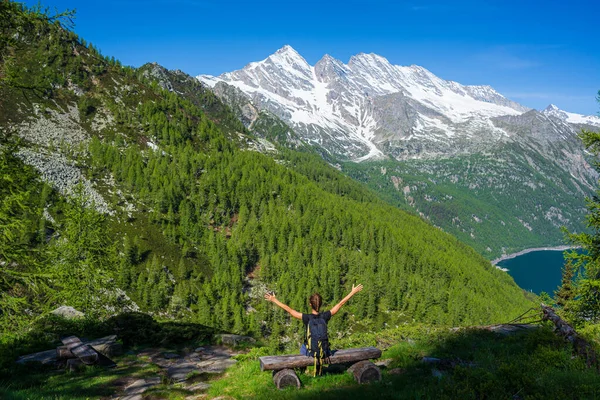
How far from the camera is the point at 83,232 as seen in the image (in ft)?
114

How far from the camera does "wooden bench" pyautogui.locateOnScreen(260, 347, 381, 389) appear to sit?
12055mm

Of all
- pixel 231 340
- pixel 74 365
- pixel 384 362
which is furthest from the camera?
pixel 231 340

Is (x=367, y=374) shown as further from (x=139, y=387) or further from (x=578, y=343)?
(x=139, y=387)

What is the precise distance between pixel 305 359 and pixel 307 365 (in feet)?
0.70

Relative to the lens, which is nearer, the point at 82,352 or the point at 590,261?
the point at 82,352

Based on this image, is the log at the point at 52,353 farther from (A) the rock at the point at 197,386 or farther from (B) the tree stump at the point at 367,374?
(B) the tree stump at the point at 367,374

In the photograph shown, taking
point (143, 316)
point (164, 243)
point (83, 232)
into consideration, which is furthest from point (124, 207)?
point (143, 316)

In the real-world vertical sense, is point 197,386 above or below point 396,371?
above

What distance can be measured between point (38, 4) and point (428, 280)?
143 meters

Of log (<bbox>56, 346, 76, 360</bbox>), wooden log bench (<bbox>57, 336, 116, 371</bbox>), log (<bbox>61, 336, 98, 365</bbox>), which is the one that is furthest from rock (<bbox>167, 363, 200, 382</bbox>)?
log (<bbox>56, 346, 76, 360</bbox>)

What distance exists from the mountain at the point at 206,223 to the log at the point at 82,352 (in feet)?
175

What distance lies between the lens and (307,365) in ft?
41.6

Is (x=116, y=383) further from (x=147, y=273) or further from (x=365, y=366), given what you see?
(x=147, y=273)

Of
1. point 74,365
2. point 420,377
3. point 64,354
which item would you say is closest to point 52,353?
point 64,354
